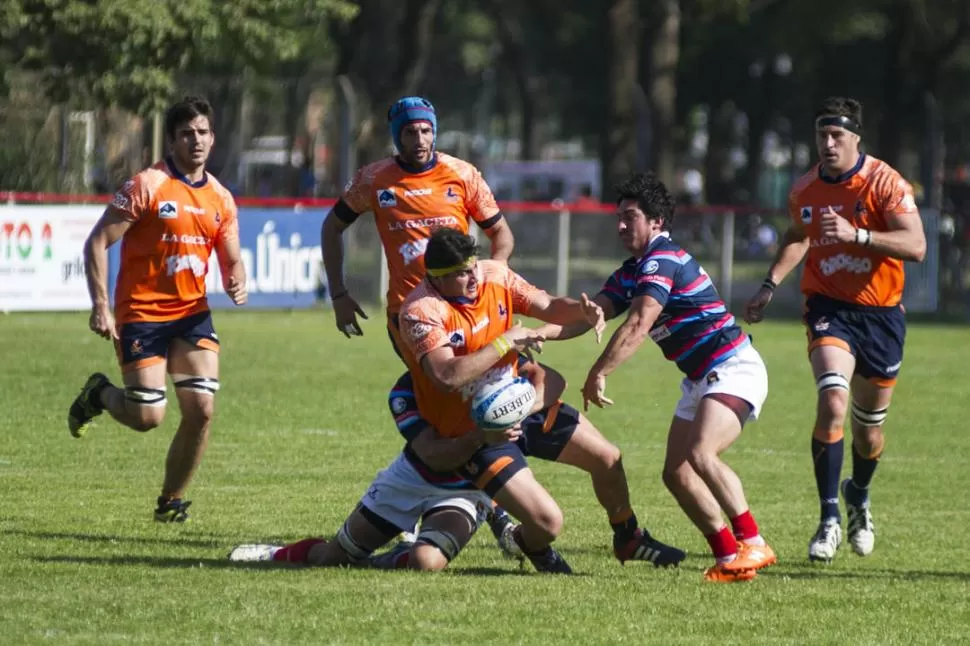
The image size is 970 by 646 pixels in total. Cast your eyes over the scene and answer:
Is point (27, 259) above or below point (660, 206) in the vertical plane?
below

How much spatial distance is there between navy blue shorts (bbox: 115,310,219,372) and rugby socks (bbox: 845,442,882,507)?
363cm

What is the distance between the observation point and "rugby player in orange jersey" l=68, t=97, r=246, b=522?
977 cm

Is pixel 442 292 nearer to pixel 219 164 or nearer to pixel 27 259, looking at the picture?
pixel 27 259

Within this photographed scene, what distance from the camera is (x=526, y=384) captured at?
802cm

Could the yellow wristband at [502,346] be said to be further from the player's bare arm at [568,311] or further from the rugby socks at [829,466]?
the rugby socks at [829,466]

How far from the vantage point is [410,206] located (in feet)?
32.2

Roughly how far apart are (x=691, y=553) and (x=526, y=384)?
195 cm

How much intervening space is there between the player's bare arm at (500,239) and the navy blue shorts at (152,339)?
162 cm

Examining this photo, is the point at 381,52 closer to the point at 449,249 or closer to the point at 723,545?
the point at 723,545

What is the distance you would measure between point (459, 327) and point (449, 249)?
39 cm

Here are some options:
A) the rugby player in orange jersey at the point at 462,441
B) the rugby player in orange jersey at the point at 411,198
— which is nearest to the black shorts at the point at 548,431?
the rugby player in orange jersey at the point at 462,441

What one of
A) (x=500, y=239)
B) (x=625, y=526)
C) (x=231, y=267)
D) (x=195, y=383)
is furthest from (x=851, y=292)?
(x=195, y=383)

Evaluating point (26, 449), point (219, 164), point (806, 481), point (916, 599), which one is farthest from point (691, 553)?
point (219, 164)

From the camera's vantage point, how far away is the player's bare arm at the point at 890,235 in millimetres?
9141
